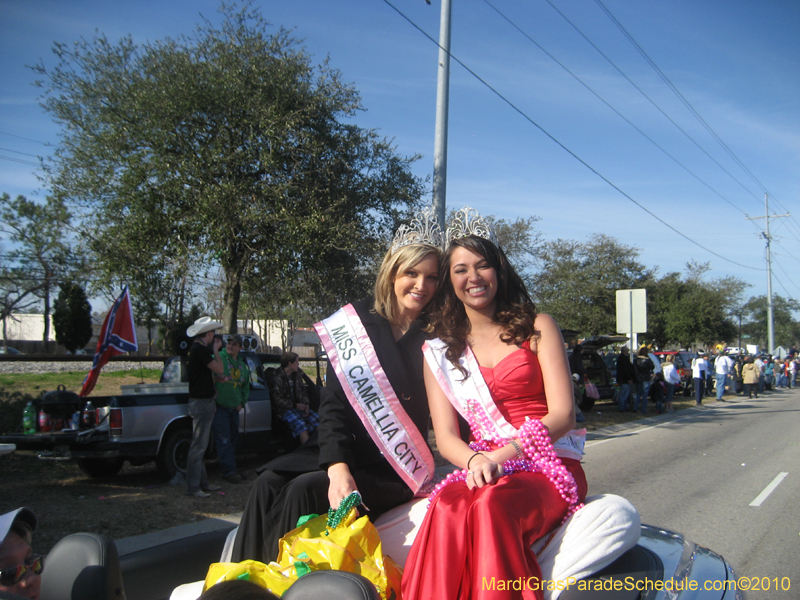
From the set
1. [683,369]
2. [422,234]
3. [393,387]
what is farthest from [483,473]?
[683,369]

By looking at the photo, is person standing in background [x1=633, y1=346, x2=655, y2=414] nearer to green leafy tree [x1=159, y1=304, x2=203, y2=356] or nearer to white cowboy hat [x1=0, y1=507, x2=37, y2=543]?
green leafy tree [x1=159, y1=304, x2=203, y2=356]

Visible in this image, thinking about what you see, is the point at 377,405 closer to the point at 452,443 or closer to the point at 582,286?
the point at 452,443

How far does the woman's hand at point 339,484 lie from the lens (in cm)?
218

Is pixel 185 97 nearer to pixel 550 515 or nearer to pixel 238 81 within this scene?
pixel 238 81

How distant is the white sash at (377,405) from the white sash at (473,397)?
0.22m

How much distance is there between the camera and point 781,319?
82.5 m

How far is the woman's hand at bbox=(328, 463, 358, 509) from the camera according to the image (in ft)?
7.16

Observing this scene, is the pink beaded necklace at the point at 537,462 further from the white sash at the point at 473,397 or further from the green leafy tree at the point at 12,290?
the green leafy tree at the point at 12,290

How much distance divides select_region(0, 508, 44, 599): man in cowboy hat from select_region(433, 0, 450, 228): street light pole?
8.53m

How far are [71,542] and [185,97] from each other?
10599 millimetres

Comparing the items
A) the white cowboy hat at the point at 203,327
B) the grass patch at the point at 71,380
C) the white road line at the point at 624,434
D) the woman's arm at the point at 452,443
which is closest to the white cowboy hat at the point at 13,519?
the woman's arm at the point at 452,443

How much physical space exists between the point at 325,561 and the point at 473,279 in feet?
4.27

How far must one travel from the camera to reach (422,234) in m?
2.83

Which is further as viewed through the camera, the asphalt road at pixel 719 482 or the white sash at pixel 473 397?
the asphalt road at pixel 719 482
